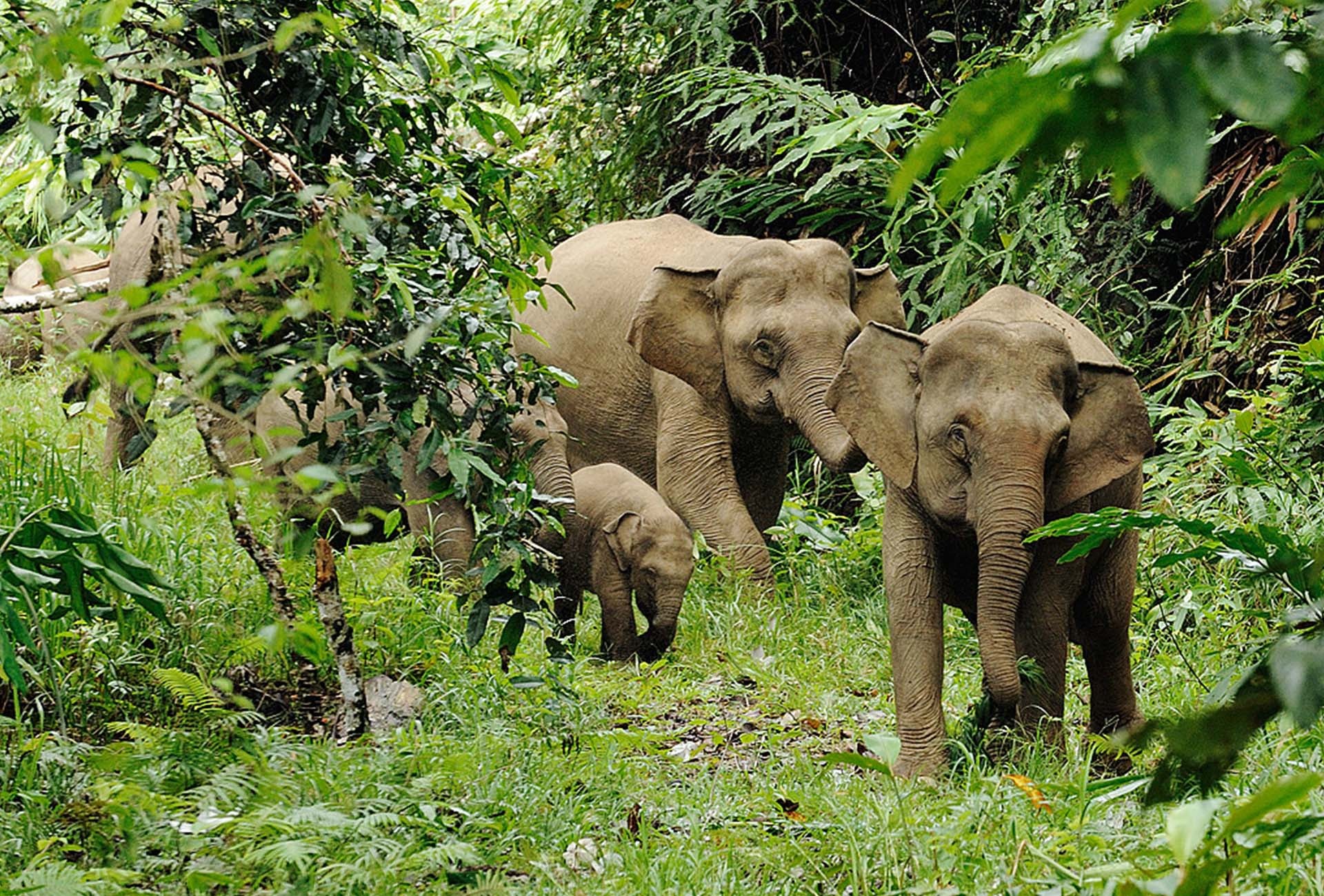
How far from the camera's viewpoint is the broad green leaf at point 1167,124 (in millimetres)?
750

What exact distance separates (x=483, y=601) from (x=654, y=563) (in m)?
2.04

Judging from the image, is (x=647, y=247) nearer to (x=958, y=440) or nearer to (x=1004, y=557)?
(x=958, y=440)

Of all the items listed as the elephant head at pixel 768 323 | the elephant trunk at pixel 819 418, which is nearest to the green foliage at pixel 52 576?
the elephant trunk at pixel 819 418

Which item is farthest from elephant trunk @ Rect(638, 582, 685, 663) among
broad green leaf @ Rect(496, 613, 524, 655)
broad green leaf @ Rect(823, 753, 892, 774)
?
broad green leaf @ Rect(823, 753, 892, 774)

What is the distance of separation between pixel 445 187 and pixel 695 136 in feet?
23.3

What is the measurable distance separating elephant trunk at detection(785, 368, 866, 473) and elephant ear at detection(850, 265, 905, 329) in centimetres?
75

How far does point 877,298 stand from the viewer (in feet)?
25.6

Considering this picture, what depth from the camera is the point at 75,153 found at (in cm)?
391

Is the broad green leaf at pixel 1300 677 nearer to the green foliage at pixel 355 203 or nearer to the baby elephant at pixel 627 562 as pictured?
the green foliage at pixel 355 203

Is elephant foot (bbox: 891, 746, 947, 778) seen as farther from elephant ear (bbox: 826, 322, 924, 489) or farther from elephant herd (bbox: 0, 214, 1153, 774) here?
elephant ear (bbox: 826, 322, 924, 489)

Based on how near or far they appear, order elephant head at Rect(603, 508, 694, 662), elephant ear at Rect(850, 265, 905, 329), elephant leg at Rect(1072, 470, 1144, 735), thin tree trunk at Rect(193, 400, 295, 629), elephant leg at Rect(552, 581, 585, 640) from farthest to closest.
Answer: elephant ear at Rect(850, 265, 905, 329), elephant leg at Rect(552, 581, 585, 640), elephant head at Rect(603, 508, 694, 662), elephant leg at Rect(1072, 470, 1144, 735), thin tree trunk at Rect(193, 400, 295, 629)

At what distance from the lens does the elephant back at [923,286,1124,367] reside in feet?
16.4

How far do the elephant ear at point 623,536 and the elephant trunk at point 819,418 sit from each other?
0.92m

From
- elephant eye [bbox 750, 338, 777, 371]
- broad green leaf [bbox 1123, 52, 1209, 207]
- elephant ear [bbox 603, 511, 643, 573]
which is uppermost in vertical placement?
broad green leaf [bbox 1123, 52, 1209, 207]
